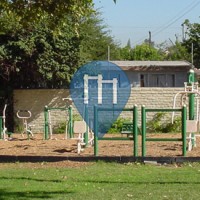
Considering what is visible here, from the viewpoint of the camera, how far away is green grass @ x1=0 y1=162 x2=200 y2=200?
10391 millimetres

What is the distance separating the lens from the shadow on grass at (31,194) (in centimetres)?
1024

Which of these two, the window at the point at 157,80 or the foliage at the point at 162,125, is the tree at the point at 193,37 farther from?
the foliage at the point at 162,125

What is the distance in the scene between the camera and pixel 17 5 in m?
12.4

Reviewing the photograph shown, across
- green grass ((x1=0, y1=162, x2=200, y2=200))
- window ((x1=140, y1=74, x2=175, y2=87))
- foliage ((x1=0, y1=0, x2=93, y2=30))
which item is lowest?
green grass ((x1=0, y1=162, x2=200, y2=200))

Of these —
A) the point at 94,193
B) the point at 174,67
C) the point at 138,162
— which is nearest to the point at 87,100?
the point at 138,162

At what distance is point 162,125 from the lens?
2648cm

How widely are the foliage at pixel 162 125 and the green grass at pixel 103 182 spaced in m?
11.2

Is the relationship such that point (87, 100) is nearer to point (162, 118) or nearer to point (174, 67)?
point (162, 118)

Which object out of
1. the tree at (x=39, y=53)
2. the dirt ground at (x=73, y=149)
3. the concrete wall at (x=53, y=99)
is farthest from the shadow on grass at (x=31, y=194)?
the concrete wall at (x=53, y=99)

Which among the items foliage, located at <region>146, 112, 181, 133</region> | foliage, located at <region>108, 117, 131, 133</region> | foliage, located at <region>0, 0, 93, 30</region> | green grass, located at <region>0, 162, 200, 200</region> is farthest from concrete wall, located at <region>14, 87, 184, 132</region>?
foliage, located at <region>0, 0, 93, 30</region>

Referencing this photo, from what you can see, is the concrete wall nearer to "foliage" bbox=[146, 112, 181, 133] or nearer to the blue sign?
"foliage" bbox=[146, 112, 181, 133]

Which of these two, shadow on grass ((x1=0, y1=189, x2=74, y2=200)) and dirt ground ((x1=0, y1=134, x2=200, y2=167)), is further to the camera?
dirt ground ((x1=0, y1=134, x2=200, y2=167))

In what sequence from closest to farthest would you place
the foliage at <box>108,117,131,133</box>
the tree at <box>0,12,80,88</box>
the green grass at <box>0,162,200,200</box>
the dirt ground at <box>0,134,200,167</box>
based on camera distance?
the green grass at <box>0,162,200,200</box> < the dirt ground at <box>0,134,200,167</box> < the foliage at <box>108,117,131,133</box> < the tree at <box>0,12,80,88</box>

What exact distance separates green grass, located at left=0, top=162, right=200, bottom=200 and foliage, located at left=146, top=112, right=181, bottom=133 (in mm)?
11217
